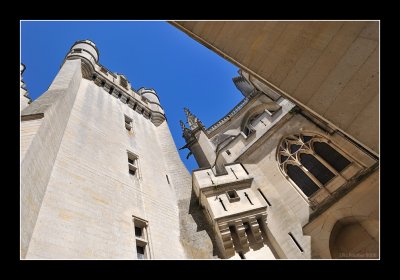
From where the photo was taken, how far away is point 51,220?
657 cm

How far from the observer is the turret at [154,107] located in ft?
62.0

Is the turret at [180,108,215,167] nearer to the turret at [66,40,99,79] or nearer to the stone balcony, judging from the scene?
the stone balcony

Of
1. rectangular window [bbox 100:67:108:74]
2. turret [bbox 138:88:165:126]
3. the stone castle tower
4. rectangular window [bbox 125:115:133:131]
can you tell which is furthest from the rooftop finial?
rectangular window [bbox 100:67:108:74]

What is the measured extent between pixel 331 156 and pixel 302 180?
1.47 m

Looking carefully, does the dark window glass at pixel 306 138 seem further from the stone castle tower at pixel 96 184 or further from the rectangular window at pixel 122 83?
the rectangular window at pixel 122 83

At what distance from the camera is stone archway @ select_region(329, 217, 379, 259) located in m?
7.73

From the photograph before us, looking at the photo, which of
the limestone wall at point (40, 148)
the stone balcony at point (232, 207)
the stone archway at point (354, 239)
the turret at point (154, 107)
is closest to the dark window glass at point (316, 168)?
the stone archway at point (354, 239)

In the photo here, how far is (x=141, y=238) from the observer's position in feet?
28.7

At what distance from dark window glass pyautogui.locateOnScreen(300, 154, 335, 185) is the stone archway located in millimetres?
1896

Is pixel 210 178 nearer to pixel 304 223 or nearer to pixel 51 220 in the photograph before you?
pixel 304 223

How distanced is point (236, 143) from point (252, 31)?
1014 centimetres

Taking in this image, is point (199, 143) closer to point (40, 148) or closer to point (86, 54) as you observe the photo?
point (86, 54)

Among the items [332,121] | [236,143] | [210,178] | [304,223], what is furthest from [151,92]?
[332,121]

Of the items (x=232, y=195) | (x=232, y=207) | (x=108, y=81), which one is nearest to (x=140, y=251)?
(x=232, y=207)
